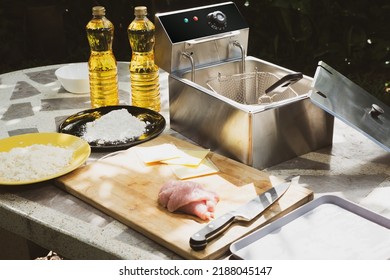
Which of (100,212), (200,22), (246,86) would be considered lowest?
(100,212)

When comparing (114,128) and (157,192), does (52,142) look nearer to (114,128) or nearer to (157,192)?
(114,128)

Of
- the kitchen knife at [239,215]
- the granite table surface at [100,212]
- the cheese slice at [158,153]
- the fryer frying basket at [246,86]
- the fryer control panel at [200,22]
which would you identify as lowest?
the granite table surface at [100,212]

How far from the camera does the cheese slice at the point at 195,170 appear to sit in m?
1.54

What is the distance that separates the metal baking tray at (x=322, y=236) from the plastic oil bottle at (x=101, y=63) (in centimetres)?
92

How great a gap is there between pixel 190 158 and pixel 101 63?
591mm

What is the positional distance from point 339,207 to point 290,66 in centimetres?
277

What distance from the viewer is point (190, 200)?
1.34m

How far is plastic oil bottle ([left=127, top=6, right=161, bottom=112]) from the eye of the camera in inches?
76.7

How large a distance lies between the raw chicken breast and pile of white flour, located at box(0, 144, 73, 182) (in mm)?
351

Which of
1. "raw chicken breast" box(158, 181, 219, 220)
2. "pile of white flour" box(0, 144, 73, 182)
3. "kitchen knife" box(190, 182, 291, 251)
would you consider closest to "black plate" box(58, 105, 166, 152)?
"pile of white flour" box(0, 144, 73, 182)

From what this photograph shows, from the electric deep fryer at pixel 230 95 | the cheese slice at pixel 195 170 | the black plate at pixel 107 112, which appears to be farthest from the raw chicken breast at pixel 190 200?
the black plate at pixel 107 112

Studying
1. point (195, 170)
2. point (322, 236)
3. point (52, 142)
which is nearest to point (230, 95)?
point (195, 170)

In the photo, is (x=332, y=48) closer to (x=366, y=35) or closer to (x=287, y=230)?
(x=366, y=35)

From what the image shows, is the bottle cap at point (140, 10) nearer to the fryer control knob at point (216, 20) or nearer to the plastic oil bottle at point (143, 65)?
the plastic oil bottle at point (143, 65)
